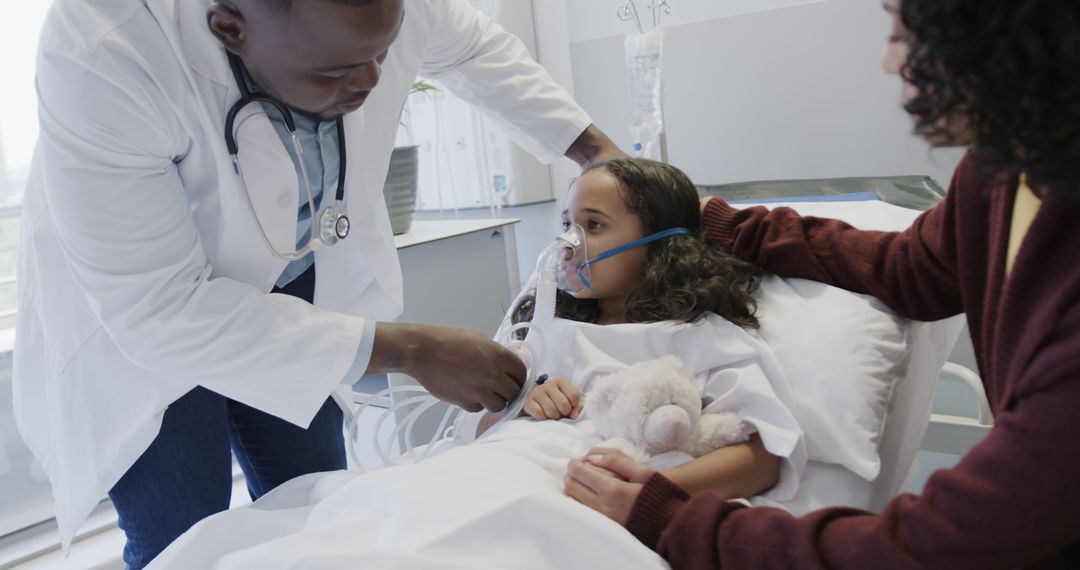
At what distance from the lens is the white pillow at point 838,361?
4.17 feet

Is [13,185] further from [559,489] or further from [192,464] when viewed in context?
[559,489]

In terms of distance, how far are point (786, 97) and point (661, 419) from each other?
1.86 m

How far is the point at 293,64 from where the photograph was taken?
111cm

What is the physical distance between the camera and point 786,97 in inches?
108

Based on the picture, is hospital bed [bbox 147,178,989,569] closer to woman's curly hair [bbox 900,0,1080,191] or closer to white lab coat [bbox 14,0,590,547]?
white lab coat [bbox 14,0,590,547]

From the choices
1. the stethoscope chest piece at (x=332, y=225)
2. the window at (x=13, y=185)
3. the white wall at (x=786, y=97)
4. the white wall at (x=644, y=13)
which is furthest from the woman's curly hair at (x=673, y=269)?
the window at (x=13, y=185)

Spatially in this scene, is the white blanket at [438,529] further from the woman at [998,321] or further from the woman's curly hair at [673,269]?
the woman's curly hair at [673,269]

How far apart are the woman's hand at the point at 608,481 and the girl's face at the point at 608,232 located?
0.51 m

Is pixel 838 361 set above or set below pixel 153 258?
below

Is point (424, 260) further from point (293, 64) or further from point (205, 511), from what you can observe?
point (293, 64)

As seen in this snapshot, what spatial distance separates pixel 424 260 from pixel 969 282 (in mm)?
1748

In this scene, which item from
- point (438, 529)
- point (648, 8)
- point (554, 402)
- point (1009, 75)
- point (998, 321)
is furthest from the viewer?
point (648, 8)

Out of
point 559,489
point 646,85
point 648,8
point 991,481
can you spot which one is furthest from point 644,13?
point 991,481

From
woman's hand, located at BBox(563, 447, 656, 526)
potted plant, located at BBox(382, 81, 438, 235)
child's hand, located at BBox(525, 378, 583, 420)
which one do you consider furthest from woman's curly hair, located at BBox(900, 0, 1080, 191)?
potted plant, located at BBox(382, 81, 438, 235)
